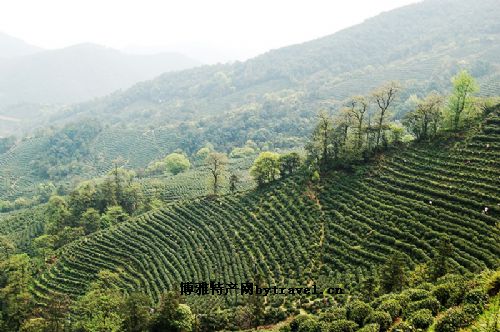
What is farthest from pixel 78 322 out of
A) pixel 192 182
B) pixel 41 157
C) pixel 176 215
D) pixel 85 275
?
pixel 41 157

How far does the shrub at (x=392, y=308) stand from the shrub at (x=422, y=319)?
302 centimetres

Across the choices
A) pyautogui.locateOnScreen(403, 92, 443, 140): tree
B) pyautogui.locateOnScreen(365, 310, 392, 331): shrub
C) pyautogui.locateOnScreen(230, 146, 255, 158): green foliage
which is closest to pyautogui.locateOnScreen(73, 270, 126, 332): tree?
pyautogui.locateOnScreen(365, 310, 392, 331): shrub

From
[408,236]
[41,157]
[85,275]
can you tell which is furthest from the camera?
[41,157]

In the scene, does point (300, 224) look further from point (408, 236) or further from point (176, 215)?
point (176, 215)

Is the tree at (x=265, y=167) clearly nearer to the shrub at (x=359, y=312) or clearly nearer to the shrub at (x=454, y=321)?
the shrub at (x=359, y=312)

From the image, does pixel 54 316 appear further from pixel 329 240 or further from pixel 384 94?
pixel 384 94

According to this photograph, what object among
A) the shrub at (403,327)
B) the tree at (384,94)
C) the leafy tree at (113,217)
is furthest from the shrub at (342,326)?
the leafy tree at (113,217)

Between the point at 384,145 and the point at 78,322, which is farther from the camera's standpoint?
the point at 384,145

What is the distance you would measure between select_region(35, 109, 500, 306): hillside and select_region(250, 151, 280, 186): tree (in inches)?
125

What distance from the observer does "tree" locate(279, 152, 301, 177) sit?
6631cm

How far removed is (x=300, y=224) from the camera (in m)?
52.5

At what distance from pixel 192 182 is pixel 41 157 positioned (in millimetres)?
109390

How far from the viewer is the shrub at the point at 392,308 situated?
89.9ft

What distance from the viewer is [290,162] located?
219 feet
